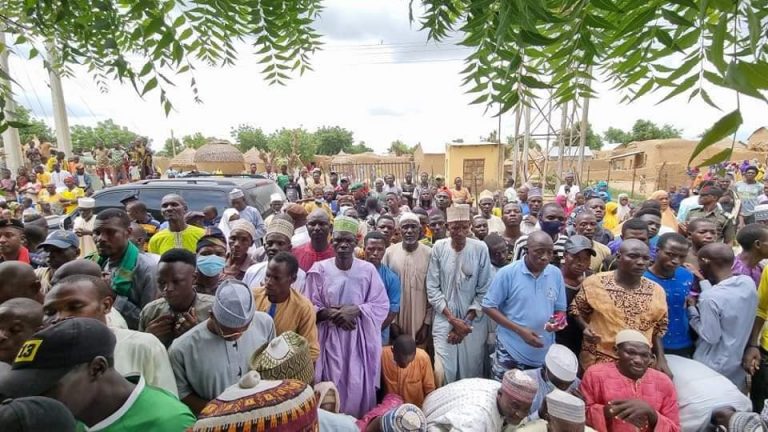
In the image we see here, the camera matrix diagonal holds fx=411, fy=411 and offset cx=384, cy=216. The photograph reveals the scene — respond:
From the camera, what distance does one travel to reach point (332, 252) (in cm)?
385

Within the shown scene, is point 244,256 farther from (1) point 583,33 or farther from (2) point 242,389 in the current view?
(1) point 583,33

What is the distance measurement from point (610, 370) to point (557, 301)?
2.14 feet

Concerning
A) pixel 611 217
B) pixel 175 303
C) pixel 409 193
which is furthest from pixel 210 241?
pixel 409 193

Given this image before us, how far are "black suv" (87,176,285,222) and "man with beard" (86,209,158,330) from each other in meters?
3.56

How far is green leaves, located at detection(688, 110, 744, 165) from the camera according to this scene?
1.96 feet

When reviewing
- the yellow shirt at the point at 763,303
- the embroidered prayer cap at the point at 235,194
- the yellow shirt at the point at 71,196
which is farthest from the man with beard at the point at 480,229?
the yellow shirt at the point at 71,196

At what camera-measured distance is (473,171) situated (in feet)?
64.3

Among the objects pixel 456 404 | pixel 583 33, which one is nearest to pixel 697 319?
pixel 456 404

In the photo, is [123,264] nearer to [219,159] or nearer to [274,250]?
[274,250]

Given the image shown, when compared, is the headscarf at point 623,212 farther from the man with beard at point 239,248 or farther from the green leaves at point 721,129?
the green leaves at point 721,129

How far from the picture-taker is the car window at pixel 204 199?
666 centimetres

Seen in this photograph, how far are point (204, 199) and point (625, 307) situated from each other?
6179 millimetres

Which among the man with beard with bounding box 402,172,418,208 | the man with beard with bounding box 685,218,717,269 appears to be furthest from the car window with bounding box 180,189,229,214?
the man with beard with bounding box 685,218,717,269

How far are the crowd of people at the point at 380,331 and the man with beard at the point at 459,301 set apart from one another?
14 millimetres
